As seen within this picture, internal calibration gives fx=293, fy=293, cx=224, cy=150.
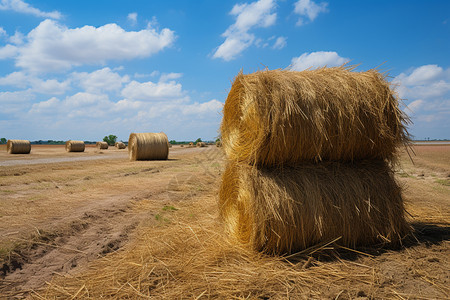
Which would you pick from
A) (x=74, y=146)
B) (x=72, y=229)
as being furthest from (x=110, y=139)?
(x=72, y=229)

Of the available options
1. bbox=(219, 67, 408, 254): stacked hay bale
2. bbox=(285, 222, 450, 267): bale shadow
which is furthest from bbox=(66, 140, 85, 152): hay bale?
bbox=(285, 222, 450, 267): bale shadow

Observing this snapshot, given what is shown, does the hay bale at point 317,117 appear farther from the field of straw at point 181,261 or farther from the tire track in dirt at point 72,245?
the tire track in dirt at point 72,245

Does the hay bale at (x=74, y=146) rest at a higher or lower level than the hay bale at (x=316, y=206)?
higher

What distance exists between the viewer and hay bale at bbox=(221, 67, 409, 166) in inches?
137

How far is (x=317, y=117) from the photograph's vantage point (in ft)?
11.6

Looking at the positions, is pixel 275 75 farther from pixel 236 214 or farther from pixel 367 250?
pixel 367 250

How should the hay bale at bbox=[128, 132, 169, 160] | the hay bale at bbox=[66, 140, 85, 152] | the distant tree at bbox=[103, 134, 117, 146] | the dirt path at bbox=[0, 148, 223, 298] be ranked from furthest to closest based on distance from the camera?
the distant tree at bbox=[103, 134, 117, 146] < the hay bale at bbox=[66, 140, 85, 152] < the hay bale at bbox=[128, 132, 169, 160] < the dirt path at bbox=[0, 148, 223, 298]

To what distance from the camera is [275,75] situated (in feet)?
12.5

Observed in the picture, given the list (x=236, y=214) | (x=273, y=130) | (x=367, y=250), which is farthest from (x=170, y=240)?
(x=367, y=250)

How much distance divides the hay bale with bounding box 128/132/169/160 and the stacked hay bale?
1408 cm

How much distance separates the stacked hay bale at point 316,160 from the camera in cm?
346

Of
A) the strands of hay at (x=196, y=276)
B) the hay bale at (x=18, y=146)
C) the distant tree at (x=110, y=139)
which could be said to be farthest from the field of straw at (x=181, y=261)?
the distant tree at (x=110, y=139)

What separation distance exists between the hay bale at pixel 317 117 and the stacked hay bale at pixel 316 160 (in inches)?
0.5

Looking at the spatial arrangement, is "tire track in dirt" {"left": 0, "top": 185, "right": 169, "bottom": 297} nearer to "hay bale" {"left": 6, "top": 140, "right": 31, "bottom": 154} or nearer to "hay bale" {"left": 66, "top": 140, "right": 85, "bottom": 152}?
"hay bale" {"left": 6, "top": 140, "right": 31, "bottom": 154}
